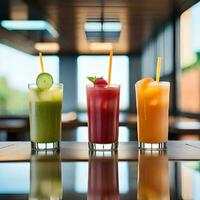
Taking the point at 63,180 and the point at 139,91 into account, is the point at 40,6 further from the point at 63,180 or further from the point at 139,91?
the point at 63,180

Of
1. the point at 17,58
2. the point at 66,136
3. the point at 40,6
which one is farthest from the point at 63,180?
the point at 17,58

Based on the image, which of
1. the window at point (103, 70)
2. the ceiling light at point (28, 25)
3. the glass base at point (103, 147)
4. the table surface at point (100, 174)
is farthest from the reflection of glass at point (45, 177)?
the window at point (103, 70)

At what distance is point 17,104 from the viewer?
870 cm

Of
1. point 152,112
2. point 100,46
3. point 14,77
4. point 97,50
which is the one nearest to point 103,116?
point 152,112

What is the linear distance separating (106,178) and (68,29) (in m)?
5.95

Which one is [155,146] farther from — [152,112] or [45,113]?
[45,113]

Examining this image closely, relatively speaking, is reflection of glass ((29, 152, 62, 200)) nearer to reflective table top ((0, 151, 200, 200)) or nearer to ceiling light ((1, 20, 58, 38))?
reflective table top ((0, 151, 200, 200))

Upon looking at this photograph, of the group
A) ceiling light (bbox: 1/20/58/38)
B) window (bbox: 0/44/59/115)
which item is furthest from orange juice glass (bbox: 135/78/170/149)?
window (bbox: 0/44/59/115)

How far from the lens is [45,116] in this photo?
1131mm

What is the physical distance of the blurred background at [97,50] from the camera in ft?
15.4

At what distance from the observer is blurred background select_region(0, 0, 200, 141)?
15.4ft

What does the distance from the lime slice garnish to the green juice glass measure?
0.02 meters

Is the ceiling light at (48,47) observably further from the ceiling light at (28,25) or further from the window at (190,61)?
the window at (190,61)

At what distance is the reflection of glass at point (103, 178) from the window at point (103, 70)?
8222 mm
